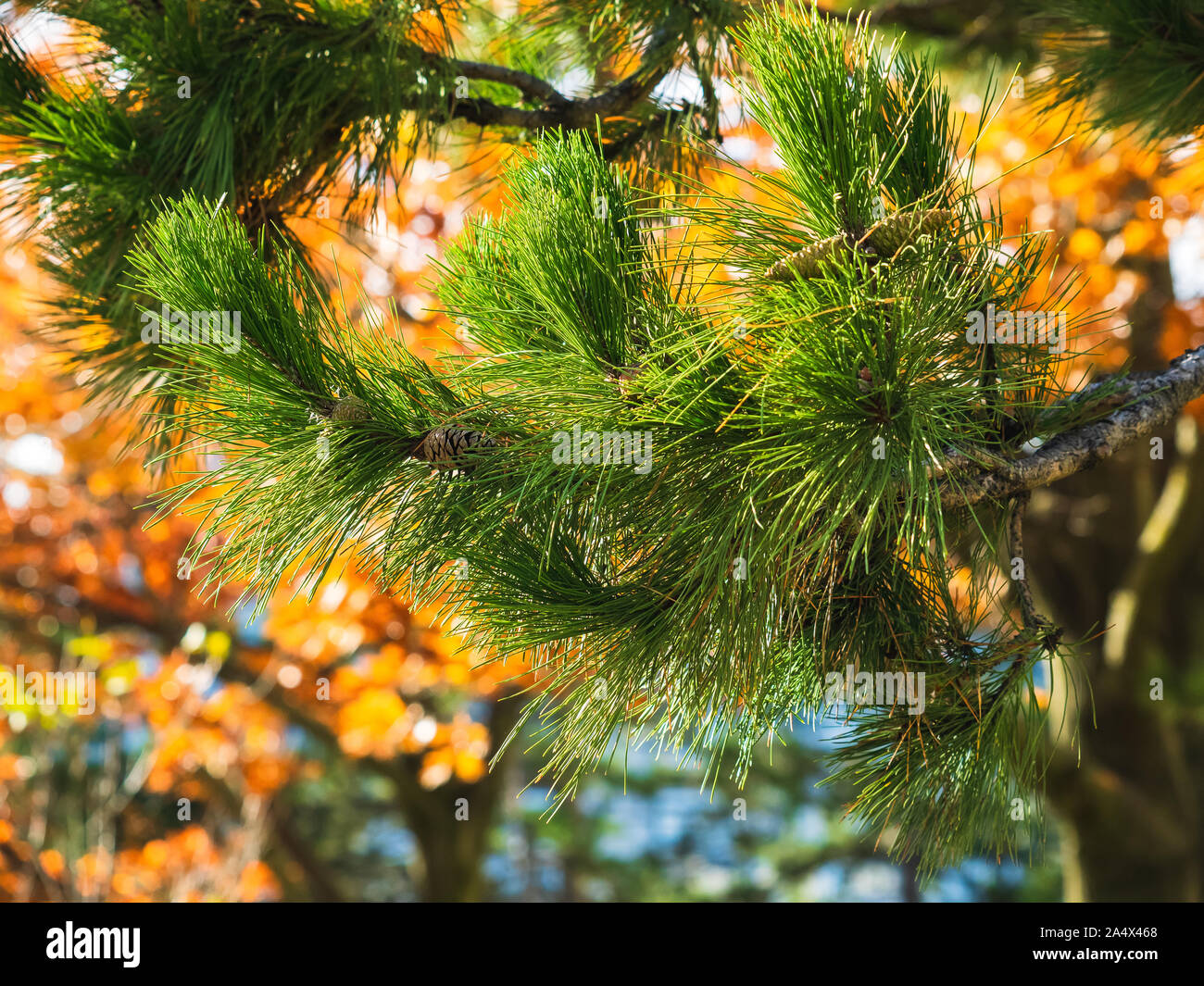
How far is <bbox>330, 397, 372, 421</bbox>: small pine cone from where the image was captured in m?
1.13

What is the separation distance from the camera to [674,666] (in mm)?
1184

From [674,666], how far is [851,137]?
659mm

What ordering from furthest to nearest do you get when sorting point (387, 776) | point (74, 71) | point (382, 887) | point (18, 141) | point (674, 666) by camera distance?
point (382, 887)
point (387, 776)
point (74, 71)
point (18, 141)
point (674, 666)

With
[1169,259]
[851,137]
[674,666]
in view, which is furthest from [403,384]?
[1169,259]

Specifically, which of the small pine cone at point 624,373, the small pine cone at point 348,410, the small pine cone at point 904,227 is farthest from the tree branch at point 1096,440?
the small pine cone at point 348,410

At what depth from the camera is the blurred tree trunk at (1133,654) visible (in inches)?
165

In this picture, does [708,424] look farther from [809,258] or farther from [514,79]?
[514,79]

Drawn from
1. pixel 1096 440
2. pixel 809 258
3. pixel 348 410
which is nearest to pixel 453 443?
pixel 348 410

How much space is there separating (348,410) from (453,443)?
13 centimetres

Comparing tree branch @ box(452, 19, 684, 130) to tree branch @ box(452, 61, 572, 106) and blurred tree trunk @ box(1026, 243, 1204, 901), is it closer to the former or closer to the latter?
tree branch @ box(452, 61, 572, 106)

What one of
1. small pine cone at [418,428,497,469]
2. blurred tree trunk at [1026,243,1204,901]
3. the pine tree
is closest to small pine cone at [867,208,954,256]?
the pine tree

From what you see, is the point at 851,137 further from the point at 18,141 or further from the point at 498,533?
the point at 18,141

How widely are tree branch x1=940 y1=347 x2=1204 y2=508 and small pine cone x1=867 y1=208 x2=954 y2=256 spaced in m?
0.27

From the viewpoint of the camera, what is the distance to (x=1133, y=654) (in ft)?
14.5
